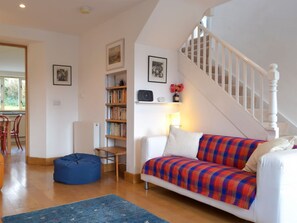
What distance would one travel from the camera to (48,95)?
4898 millimetres

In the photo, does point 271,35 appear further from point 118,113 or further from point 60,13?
point 60,13

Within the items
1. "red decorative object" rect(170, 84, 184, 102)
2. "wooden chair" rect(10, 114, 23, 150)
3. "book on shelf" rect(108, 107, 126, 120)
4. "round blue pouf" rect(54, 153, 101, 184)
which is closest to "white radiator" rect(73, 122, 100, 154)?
"book on shelf" rect(108, 107, 126, 120)

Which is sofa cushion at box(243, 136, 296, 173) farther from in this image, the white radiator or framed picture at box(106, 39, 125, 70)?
the white radiator

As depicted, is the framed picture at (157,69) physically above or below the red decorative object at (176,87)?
above

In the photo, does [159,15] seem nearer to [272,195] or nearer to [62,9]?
[62,9]

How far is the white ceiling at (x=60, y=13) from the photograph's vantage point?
3.57 metres

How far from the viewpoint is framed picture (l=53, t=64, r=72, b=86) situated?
16.3 ft

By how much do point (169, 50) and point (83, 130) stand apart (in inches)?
82.5

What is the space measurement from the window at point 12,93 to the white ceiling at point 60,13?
496 centimetres

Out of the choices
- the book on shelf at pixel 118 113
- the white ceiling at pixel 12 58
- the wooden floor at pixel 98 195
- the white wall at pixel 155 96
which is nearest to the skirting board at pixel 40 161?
the wooden floor at pixel 98 195

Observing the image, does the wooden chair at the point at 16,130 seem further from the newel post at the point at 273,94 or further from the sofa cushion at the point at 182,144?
the newel post at the point at 273,94

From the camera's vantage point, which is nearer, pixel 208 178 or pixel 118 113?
pixel 208 178

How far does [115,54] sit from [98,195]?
2.11 m

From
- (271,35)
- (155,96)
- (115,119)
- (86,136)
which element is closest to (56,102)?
(86,136)
